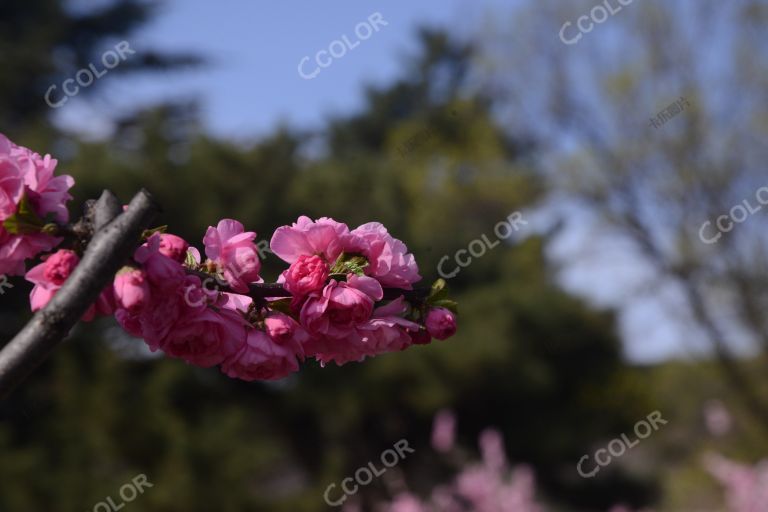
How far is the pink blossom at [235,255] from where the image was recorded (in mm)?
906

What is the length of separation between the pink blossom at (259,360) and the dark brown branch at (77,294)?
10.6 inches

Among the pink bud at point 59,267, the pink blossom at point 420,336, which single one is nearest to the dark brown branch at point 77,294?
the pink bud at point 59,267

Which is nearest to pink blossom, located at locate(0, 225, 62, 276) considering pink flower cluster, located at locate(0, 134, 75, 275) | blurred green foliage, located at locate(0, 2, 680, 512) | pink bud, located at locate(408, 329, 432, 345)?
pink flower cluster, located at locate(0, 134, 75, 275)

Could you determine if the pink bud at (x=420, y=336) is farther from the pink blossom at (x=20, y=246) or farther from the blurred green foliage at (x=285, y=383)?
the blurred green foliage at (x=285, y=383)

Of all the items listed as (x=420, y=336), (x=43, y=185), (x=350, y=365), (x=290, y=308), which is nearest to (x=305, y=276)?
(x=290, y=308)

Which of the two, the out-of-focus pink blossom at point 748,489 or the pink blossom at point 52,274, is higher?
the pink blossom at point 52,274

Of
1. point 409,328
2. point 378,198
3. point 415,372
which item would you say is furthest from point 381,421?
point 409,328

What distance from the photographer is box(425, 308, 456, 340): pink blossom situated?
945 millimetres

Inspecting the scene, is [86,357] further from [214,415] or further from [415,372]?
[415,372]

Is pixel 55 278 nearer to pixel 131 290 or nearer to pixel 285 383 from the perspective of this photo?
pixel 131 290

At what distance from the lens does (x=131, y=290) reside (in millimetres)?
712

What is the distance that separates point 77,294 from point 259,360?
12.4 inches

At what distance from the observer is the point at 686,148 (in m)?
13.0

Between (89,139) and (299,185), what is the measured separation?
2.63 meters
